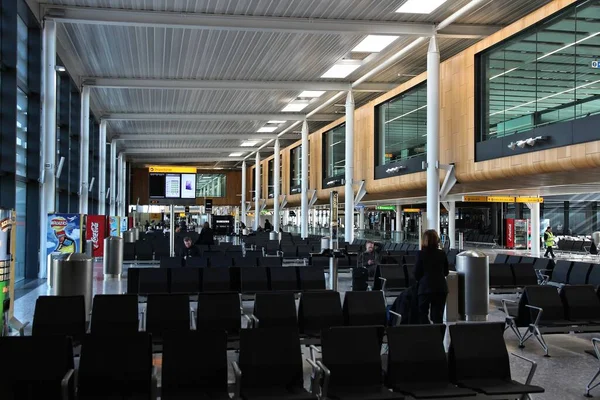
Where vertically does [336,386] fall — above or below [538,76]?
below

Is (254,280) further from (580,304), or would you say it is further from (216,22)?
(216,22)

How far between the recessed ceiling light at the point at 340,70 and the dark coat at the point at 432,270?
16.4 m

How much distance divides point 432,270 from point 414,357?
2.64 metres

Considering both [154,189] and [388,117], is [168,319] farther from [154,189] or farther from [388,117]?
[388,117]

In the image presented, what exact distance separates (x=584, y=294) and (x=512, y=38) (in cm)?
1062

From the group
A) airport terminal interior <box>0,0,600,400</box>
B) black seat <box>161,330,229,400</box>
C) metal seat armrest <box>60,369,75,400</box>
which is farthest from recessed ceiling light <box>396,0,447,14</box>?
metal seat armrest <box>60,369,75,400</box>

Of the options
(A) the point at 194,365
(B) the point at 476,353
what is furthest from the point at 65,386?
(B) the point at 476,353

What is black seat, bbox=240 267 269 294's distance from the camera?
34.7ft

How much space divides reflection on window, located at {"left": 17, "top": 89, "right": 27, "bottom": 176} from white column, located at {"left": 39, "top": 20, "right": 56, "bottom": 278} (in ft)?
1.46

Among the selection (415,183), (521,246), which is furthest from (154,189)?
(521,246)

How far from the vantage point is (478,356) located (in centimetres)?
527

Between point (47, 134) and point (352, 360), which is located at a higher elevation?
point (47, 134)

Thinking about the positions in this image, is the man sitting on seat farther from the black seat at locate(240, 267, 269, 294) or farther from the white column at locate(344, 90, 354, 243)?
the white column at locate(344, 90, 354, 243)

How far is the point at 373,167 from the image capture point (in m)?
28.0
